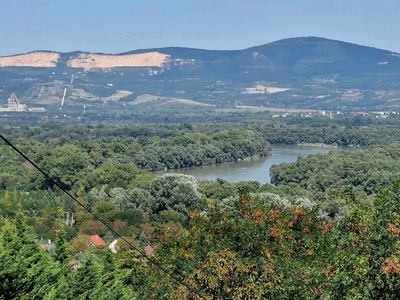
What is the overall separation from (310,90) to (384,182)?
129m

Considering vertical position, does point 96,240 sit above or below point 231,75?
above

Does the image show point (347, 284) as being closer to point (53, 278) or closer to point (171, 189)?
point (53, 278)

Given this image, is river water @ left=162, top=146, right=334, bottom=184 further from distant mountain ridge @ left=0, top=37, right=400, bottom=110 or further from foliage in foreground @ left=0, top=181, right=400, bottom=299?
distant mountain ridge @ left=0, top=37, right=400, bottom=110

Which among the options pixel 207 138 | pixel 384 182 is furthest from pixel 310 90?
pixel 384 182

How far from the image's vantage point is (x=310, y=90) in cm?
15175

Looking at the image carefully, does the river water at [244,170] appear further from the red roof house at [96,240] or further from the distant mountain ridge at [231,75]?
the distant mountain ridge at [231,75]

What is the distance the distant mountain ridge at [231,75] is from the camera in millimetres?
137625

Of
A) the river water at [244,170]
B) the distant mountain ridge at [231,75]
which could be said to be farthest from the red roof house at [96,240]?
the distant mountain ridge at [231,75]

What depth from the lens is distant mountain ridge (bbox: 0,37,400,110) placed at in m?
138

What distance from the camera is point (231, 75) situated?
6880 inches

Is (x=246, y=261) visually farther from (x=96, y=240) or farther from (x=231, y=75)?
(x=231, y=75)

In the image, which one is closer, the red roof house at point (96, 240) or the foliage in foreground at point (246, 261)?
the foliage in foreground at point (246, 261)

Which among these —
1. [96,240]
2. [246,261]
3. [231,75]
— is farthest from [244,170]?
[231,75]

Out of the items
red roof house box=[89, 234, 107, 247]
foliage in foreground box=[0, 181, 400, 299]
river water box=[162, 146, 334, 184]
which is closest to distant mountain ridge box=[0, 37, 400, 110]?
river water box=[162, 146, 334, 184]
